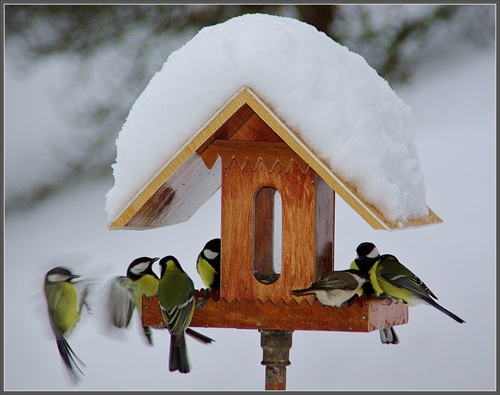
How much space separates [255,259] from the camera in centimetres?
290

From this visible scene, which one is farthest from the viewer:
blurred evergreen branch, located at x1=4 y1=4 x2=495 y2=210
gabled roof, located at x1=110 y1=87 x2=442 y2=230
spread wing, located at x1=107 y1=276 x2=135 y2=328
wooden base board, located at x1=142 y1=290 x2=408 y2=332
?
blurred evergreen branch, located at x1=4 y1=4 x2=495 y2=210

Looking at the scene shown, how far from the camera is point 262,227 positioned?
2.92 m

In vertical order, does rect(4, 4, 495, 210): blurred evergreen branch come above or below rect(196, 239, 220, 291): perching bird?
above

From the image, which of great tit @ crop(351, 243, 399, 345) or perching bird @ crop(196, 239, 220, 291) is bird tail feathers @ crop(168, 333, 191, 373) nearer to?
perching bird @ crop(196, 239, 220, 291)

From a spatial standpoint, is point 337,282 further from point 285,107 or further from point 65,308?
point 65,308

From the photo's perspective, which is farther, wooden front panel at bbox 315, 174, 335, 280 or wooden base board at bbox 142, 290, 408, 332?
wooden front panel at bbox 315, 174, 335, 280

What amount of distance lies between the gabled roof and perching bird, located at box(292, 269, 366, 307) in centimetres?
27

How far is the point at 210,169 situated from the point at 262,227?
283 mm

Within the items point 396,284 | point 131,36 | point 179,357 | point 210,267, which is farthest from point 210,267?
point 131,36

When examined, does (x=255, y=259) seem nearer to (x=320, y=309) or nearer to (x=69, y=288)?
(x=320, y=309)

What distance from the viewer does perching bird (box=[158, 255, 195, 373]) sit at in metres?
2.68

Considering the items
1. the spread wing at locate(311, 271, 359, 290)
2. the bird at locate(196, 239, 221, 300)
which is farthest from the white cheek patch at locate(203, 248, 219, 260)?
the spread wing at locate(311, 271, 359, 290)

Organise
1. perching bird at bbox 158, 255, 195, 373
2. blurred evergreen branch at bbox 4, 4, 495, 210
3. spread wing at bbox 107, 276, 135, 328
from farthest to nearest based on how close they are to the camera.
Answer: blurred evergreen branch at bbox 4, 4, 495, 210, spread wing at bbox 107, 276, 135, 328, perching bird at bbox 158, 255, 195, 373

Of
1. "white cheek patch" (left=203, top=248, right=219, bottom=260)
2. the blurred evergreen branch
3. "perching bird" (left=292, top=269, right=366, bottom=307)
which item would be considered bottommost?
"perching bird" (left=292, top=269, right=366, bottom=307)
